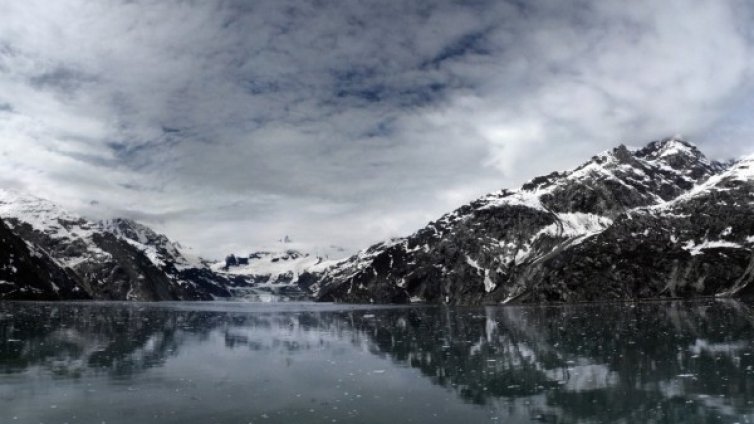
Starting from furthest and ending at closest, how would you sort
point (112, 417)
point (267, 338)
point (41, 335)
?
point (267, 338)
point (41, 335)
point (112, 417)

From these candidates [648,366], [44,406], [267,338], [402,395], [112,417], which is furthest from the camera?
[267,338]

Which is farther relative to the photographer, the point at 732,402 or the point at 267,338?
the point at 267,338

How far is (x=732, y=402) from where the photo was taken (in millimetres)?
31734

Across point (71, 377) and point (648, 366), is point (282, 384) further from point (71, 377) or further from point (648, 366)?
point (648, 366)

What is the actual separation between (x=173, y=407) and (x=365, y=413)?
11.2m

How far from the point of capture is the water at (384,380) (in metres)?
31.0

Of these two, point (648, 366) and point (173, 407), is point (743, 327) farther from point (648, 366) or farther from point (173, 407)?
point (173, 407)

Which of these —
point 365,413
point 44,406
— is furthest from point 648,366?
point 44,406

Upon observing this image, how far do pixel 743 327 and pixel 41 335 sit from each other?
9179 centimetres

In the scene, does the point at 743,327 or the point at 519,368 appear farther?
the point at 743,327

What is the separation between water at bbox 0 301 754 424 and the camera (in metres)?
31.0

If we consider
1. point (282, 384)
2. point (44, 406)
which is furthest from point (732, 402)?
point (44, 406)

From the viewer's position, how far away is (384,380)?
139 feet

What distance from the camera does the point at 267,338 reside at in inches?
3076
